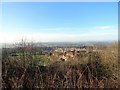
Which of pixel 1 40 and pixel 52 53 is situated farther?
pixel 52 53

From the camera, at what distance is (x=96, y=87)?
3.32m

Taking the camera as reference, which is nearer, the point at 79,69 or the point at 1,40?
the point at 1,40

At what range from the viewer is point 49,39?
3178 mm

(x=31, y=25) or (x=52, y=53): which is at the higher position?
(x=31, y=25)

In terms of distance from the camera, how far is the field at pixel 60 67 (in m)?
3.28

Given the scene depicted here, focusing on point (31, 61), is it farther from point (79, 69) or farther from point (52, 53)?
point (79, 69)

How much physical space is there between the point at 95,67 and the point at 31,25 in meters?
1.03

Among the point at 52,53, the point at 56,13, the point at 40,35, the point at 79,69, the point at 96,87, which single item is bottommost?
the point at 96,87

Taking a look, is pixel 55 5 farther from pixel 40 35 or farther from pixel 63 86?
pixel 63 86

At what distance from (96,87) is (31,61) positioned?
93 cm

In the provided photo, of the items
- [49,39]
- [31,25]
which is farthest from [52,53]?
[31,25]

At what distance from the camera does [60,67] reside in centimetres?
334

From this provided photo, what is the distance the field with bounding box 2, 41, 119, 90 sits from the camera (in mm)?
3275

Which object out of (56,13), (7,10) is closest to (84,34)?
(56,13)
